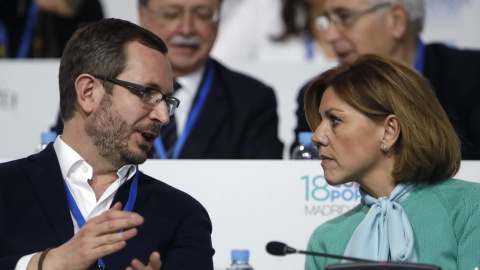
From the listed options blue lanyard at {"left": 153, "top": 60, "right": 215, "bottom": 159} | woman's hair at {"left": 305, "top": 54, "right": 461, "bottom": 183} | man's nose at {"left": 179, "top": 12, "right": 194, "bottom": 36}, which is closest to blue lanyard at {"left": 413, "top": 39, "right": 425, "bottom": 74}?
blue lanyard at {"left": 153, "top": 60, "right": 215, "bottom": 159}

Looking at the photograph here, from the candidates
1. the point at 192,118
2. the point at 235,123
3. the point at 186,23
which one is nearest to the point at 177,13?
the point at 186,23

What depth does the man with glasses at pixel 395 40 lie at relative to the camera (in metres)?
Answer: 4.61

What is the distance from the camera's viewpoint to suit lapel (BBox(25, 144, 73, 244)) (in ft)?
8.59

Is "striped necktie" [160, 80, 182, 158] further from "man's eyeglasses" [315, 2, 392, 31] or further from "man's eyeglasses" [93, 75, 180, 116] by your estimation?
"man's eyeglasses" [93, 75, 180, 116]

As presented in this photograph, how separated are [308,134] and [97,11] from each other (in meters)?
2.26

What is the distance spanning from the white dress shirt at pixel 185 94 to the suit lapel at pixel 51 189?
186cm

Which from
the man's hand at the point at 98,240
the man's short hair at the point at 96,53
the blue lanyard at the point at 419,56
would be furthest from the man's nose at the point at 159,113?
the blue lanyard at the point at 419,56

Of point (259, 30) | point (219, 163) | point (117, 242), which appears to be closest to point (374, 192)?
point (219, 163)

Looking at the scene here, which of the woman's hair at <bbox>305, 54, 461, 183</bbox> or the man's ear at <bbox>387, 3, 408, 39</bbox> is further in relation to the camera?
the man's ear at <bbox>387, 3, 408, 39</bbox>

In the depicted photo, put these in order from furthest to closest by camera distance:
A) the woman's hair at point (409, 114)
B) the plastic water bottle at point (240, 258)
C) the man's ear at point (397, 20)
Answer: the man's ear at point (397, 20)
the plastic water bottle at point (240, 258)
the woman's hair at point (409, 114)

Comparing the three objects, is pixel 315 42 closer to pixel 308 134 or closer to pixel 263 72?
pixel 263 72

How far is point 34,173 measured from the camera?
2717 millimetres

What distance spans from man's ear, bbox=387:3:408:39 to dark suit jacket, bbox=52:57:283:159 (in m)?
0.70

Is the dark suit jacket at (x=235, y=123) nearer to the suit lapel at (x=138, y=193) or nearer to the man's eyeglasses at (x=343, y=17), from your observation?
the man's eyeglasses at (x=343, y=17)
